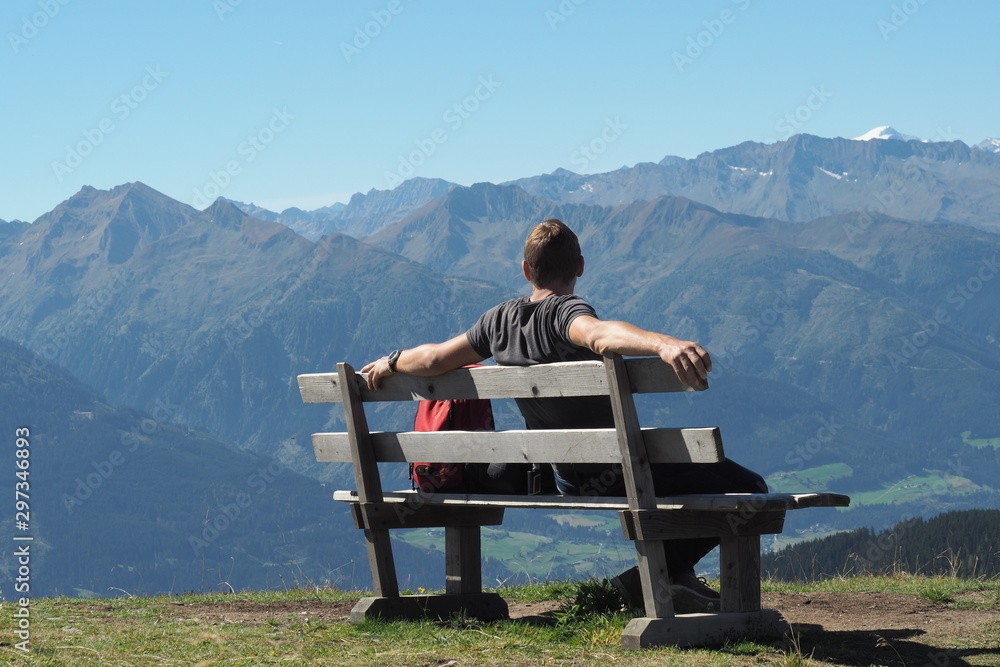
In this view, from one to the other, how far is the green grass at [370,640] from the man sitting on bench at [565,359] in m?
0.47

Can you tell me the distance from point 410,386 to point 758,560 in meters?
2.06

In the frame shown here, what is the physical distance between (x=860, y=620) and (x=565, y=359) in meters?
2.76

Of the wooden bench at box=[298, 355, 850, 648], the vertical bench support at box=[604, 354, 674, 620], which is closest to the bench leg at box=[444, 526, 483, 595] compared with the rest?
the wooden bench at box=[298, 355, 850, 648]

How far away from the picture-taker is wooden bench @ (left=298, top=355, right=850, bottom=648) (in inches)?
195

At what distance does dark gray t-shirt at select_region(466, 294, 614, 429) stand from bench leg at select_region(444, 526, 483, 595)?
1.09 metres

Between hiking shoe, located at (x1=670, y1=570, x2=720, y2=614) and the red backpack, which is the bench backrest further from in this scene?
hiking shoe, located at (x1=670, y1=570, x2=720, y2=614)

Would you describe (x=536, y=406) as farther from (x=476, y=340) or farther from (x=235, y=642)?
(x=235, y=642)

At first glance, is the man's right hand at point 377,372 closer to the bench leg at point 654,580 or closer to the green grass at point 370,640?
the green grass at point 370,640

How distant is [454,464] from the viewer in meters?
6.31

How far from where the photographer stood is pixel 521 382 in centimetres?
538

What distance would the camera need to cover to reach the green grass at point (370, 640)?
493 centimetres

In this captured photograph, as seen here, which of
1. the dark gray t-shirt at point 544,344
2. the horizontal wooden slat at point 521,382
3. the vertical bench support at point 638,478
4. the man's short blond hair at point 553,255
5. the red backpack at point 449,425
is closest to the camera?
the horizontal wooden slat at point 521,382

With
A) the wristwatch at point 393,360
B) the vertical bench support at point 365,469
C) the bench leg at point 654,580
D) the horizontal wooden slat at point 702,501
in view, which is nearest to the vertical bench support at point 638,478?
the bench leg at point 654,580

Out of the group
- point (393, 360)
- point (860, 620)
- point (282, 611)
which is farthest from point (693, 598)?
point (282, 611)
